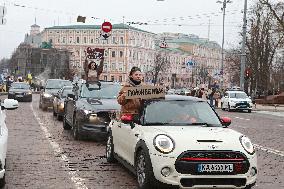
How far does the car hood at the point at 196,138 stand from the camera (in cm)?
697

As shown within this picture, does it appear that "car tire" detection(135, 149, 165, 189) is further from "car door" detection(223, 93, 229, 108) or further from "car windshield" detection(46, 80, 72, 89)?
"car door" detection(223, 93, 229, 108)

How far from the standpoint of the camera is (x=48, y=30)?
14700cm

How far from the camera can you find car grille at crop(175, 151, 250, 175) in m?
6.88

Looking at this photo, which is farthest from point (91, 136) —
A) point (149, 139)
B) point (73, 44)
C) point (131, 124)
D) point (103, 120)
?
point (73, 44)

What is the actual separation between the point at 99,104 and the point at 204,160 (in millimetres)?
7075

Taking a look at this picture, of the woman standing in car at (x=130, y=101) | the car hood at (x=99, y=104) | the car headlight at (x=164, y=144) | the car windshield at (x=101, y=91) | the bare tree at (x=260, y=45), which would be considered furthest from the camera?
the bare tree at (x=260, y=45)

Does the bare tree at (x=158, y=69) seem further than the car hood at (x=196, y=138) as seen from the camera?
Yes

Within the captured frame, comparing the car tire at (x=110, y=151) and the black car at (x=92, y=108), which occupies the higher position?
the black car at (x=92, y=108)

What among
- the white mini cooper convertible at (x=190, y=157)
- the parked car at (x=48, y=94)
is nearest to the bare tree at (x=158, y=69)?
the parked car at (x=48, y=94)

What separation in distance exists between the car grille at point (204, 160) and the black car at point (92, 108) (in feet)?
21.1

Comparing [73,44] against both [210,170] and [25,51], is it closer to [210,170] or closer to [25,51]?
[25,51]

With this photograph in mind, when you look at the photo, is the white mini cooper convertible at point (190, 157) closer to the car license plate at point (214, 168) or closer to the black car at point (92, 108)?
the car license plate at point (214, 168)

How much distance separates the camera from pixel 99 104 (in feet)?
44.9

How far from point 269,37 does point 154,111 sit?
56.7m
